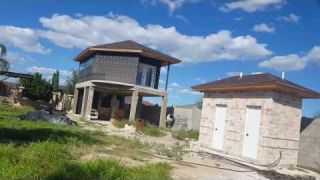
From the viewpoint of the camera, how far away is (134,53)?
31.8 m

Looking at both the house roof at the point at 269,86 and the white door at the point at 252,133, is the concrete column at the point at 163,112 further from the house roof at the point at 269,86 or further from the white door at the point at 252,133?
the white door at the point at 252,133

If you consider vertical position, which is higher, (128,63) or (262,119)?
(128,63)

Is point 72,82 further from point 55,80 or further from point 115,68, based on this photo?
point 115,68

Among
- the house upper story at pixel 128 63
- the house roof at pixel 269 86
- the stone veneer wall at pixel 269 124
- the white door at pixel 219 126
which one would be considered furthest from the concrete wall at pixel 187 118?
the stone veneer wall at pixel 269 124

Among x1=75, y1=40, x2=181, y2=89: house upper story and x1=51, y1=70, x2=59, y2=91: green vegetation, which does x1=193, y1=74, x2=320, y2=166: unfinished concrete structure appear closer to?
x1=75, y1=40, x2=181, y2=89: house upper story

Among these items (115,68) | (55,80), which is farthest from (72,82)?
(115,68)

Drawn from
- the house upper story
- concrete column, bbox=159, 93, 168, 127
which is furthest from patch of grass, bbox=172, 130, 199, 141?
the house upper story

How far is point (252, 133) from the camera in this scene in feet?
56.1

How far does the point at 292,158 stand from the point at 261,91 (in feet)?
9.96

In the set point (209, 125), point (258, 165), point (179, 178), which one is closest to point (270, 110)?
point (258, 165)

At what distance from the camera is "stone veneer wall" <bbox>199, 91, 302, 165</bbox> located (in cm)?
1619

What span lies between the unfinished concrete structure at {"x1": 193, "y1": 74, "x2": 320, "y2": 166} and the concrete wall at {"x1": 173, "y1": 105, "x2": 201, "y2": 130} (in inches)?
318

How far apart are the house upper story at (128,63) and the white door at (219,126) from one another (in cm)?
1246

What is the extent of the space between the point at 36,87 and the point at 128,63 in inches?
597
